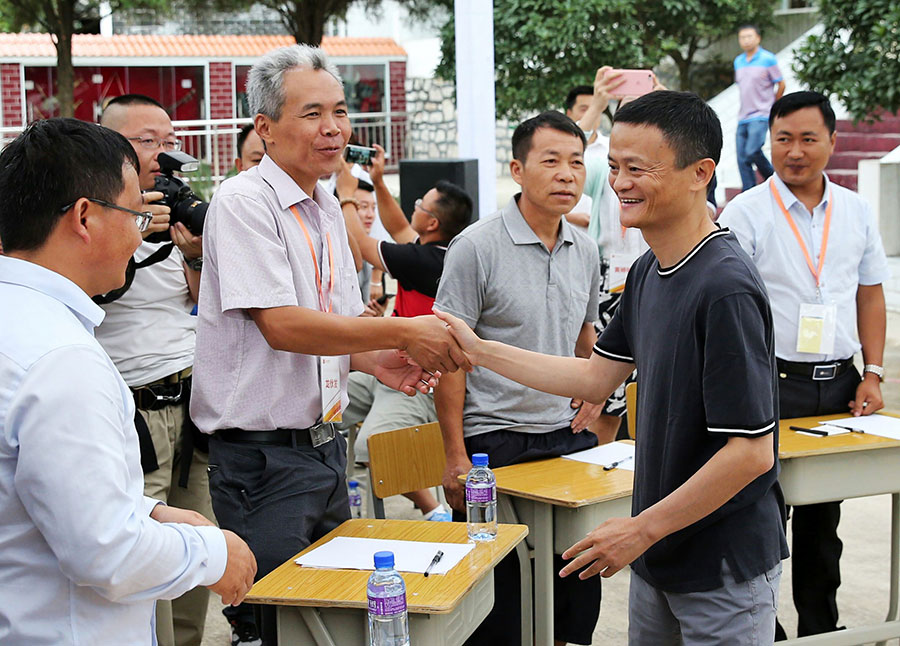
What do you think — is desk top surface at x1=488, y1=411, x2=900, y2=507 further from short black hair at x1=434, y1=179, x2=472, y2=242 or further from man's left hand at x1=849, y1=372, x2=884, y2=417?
short black hair at x1=434, y1=179, x2=472, y2=242

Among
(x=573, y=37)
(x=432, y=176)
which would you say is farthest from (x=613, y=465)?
(x=573, y=37)

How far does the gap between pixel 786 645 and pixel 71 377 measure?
107 inches

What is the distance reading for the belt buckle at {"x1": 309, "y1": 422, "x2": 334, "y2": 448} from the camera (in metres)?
2.77

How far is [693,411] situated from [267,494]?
1.16 meters

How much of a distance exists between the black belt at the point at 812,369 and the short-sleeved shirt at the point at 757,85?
28.5 ft

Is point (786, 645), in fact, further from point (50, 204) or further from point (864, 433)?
point (50, 204)

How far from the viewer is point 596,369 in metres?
2.75

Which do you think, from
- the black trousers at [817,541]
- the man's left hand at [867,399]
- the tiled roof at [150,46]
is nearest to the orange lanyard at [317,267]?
the black trousers at [817,541]

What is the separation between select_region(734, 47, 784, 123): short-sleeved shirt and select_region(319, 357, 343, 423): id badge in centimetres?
1012

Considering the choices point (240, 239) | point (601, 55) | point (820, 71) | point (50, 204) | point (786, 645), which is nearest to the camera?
point (50, 204)

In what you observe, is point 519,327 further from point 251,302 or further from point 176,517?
point 176,517

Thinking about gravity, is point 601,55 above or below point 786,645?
above

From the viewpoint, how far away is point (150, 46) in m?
21.2

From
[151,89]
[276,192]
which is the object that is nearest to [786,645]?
[276,192]
